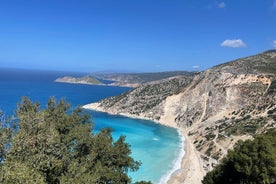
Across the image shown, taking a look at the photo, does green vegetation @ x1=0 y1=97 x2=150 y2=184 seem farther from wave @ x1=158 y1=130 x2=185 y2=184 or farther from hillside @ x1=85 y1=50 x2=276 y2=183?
hillside @ x1=85 y1=50 x2=276 y2=183

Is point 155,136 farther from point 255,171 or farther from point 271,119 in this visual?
point 255,171

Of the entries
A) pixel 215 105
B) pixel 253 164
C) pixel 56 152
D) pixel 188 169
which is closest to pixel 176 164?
pixel 188 169

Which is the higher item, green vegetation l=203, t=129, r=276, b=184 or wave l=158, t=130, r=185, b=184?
green vegetation l=203, t=129, r=276, b=184

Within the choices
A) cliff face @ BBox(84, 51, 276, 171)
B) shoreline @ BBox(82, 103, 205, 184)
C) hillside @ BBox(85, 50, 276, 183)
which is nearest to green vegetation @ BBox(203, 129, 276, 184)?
shoreline @ BBox(82, 103, 205, 184)

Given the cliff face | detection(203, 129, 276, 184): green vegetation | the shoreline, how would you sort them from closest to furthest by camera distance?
detection(203, 129, 276, 184): green vegetation → the shoreline → the cliff face

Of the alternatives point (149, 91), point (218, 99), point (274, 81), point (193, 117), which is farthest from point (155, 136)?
point (149, 91)

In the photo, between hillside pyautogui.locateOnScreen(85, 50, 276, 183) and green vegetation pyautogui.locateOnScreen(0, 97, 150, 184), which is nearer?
green vegetation pyautogui.locateOnScreen(0, 97, 150, 184)

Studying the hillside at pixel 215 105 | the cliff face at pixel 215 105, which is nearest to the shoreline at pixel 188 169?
the hillside at pixel 215 105

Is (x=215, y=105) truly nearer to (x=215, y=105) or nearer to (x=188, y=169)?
(x=215, y=105)
